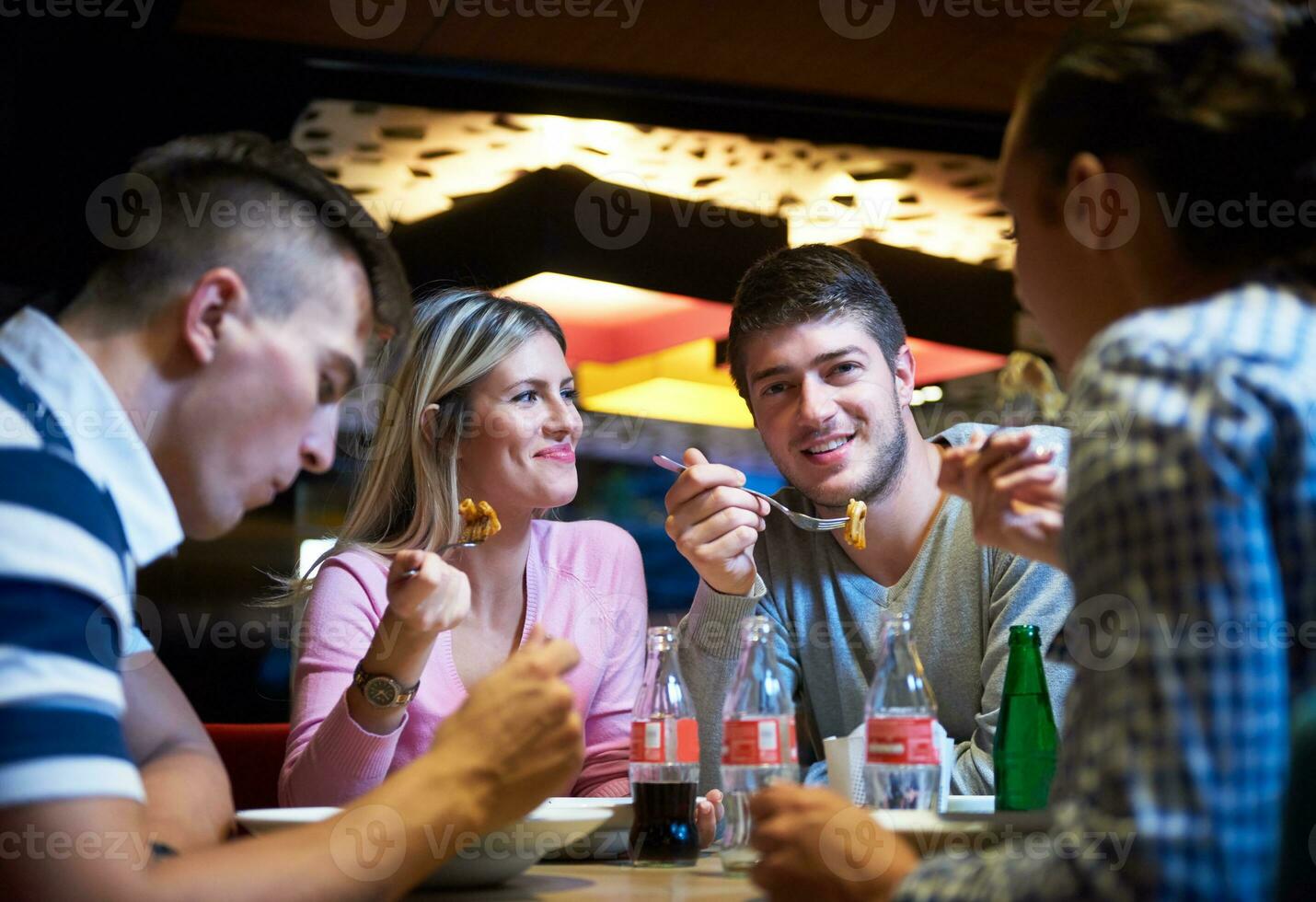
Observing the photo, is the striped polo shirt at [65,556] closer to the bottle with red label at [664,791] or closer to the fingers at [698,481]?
the bottle with red label at [664,791]

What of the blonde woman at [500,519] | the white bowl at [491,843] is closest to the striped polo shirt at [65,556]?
the white bowl at [491,843]

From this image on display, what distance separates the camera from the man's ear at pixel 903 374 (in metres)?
2.46

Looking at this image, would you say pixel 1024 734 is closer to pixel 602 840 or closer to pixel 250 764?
pixel 602 840

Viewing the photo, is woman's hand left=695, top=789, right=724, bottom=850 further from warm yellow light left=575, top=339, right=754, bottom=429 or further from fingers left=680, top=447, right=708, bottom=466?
warm yellow light left=575, top=339, right=754, bottom=429

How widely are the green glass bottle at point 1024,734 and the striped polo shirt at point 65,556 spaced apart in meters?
1.05

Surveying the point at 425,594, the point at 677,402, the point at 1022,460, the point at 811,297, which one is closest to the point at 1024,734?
the point at 1022,460

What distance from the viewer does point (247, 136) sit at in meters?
1.29

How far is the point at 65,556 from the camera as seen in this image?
89 cm

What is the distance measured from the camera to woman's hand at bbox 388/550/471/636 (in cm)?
155

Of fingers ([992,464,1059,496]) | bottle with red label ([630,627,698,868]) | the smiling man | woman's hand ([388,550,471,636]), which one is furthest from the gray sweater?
fingers ([992,464,1059,496])

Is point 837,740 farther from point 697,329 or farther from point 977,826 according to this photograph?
point 697,329

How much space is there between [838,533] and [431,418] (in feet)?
2.86

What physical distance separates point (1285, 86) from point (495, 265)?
4010mm

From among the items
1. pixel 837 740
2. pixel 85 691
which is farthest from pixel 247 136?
pixel 837 740
